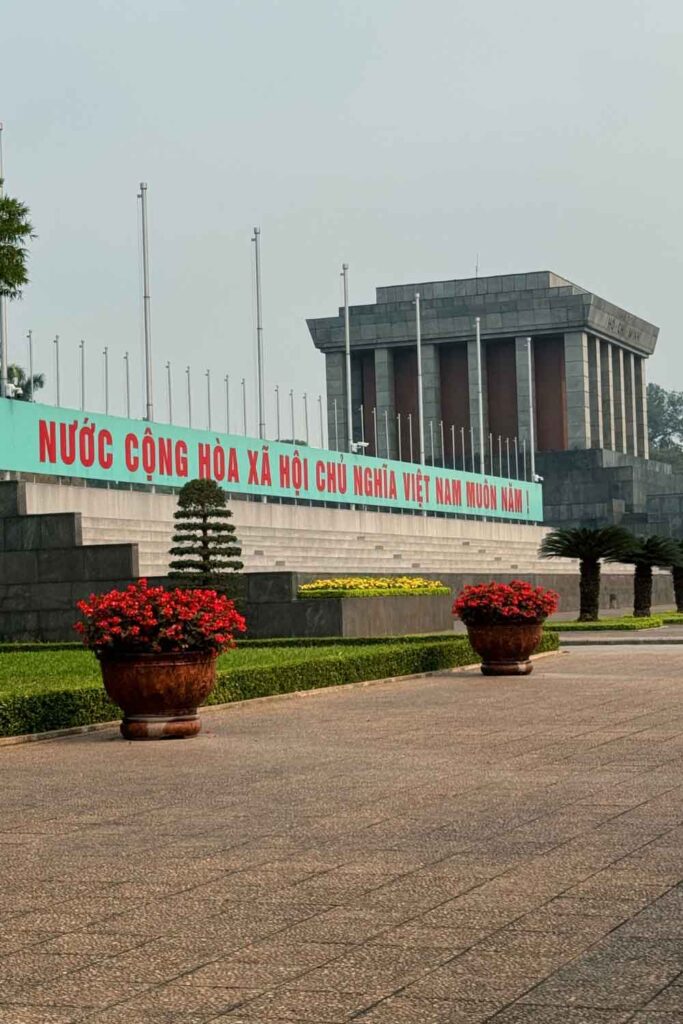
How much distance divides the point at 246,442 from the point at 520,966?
128 feet

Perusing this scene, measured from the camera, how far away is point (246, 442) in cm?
4453

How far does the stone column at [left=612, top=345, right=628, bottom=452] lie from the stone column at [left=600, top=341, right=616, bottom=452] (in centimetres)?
186

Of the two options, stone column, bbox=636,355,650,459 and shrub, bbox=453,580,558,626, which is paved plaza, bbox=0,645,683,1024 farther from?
stone column, bbox=636,355,650,459

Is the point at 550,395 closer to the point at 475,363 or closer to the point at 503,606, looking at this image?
the point at 475,363

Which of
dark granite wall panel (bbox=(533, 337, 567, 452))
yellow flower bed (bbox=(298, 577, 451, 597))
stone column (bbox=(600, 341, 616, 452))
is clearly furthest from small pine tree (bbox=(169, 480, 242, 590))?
stone column (bbox=(600, 341, 616, 452))

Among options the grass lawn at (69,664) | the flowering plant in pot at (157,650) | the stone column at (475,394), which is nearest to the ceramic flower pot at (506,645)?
the grass lawn at (69,664)

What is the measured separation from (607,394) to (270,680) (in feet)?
233

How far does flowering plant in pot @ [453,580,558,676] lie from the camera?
2230 cm

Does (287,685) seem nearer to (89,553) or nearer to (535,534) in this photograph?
(89,553)

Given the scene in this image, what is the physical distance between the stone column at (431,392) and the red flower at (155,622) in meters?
69.5

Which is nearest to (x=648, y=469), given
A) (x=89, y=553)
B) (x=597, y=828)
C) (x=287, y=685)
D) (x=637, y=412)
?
(x=637, y=412)

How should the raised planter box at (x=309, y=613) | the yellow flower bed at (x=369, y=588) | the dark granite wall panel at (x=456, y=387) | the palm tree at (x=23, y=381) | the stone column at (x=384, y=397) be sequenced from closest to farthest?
the raised planter box at (x=309, y=613)
the yellow flower bed at (x=369, y=588)
the palm tree at (x=23, y=381)
the stone column at (x=384, y=397)
the dark granite wall panel at (x=456, y=387)

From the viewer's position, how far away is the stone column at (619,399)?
90412 millimetres

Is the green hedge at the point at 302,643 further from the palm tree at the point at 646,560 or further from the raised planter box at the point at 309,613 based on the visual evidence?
the palm tree at the point at 646,560
